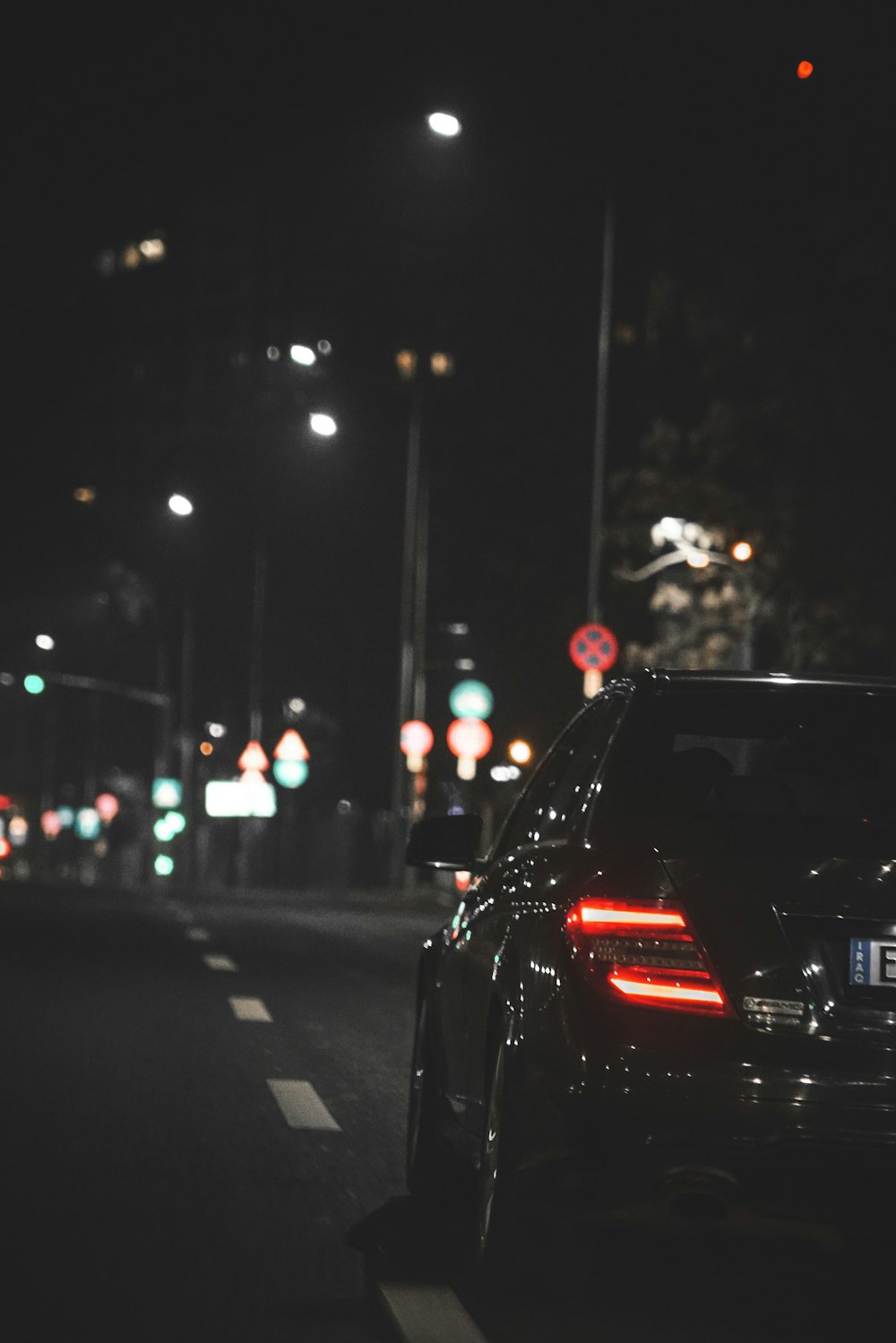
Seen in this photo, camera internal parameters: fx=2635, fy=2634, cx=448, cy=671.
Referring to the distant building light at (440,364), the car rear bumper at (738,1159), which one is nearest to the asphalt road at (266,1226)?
the car rear bumper at (738,1159)

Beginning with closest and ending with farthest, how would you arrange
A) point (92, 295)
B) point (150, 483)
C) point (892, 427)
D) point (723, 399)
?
point (892, 427)
point (723, 399)
point (150, 483)
point (92, 295)

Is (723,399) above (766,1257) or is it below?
above

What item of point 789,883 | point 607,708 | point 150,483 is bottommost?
point 789,883

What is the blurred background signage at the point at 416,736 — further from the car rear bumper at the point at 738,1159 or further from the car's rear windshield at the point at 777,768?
→ the car rear bumper at the point at 738,1159

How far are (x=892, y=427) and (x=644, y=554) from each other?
56.4ft

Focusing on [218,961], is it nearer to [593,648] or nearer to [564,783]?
[593,648]

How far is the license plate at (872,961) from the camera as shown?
584cm

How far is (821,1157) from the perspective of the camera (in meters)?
5.70

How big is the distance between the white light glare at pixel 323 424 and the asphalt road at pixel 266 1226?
29561 mm

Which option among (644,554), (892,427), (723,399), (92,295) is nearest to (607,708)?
(892,427)

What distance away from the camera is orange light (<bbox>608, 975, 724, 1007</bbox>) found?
5.84 metres

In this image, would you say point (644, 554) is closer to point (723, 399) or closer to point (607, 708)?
point (723, 399)

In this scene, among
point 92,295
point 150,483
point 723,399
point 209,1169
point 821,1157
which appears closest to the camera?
point 821,1157

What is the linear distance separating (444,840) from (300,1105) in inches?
109
